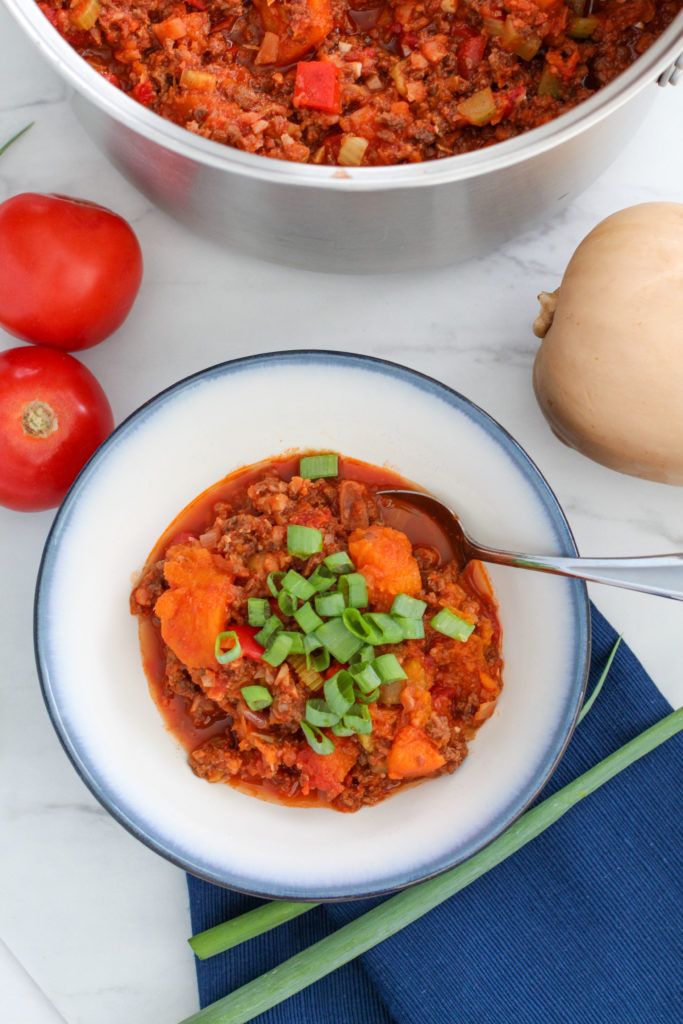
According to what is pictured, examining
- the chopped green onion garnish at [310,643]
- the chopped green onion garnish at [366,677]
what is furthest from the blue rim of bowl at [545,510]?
the chopped green onion garnish at [310,643]

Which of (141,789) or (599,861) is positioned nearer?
(141,789)

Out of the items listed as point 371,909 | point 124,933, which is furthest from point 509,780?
point 124,933

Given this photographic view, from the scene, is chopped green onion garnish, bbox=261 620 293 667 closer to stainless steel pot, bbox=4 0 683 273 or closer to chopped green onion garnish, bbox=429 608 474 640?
chopped green onion garnish, bbox=429 608 474 640

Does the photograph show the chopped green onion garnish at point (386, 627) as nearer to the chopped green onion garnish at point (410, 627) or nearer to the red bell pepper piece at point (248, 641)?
the chopped green onion garnish at point (410, 627)

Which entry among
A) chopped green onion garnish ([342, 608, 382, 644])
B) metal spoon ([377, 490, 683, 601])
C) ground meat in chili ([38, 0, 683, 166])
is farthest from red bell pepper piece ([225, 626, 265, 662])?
ground meat in chili ([38, 0, 683, 166])

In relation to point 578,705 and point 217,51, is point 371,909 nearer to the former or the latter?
point 578,705
